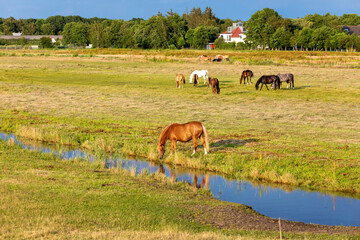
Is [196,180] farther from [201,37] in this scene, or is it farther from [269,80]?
[201,37]

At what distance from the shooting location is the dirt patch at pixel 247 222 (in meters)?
11.4

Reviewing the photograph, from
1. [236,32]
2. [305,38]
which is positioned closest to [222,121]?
[305,38]

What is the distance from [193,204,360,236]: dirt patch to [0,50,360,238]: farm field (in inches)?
158

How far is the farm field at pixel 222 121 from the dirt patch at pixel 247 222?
13.2ft

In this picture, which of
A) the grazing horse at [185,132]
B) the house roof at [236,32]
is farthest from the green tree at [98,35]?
the grazing horse at [185,132]

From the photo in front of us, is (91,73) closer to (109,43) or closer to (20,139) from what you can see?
(20,139)

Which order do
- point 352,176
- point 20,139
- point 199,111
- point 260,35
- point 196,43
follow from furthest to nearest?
point 196,43, point 260,35, point 199,111, point 20,139, point 352,176

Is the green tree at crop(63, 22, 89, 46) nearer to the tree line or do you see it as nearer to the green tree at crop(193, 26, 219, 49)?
the tree line

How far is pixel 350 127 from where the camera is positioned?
24.6m

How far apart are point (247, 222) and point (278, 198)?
3492 mm

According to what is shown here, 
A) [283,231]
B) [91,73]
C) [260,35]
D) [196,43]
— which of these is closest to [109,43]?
[196,43]

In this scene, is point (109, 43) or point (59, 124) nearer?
point (59, 124)

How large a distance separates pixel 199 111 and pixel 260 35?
10418 centimetres

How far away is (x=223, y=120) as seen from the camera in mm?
26578
